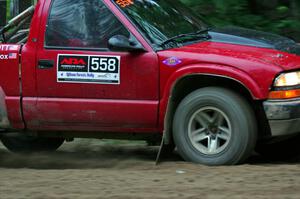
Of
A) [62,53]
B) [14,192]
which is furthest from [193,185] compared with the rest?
[62,53]

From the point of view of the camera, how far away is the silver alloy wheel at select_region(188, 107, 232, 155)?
19.0 feet

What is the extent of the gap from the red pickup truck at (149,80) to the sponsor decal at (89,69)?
11 mm

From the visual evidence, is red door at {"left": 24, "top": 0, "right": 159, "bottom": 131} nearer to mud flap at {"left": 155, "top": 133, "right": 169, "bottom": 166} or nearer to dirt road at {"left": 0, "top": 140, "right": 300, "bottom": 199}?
mud flap at {"left": 155, "top": 133, "right": 169, "bottom": 166}

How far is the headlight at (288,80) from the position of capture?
5527 millimetres

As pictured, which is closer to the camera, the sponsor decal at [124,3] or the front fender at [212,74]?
the front fender at [212,74]

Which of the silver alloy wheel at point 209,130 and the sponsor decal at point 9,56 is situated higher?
the sponsor decal at point 9,56

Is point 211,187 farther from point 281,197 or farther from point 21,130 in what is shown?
point 21,130

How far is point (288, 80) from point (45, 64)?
2.50m

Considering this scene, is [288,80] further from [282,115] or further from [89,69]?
[89,69]

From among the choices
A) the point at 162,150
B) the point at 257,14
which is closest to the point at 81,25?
the point at 162,150

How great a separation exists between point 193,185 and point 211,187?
0.57ft

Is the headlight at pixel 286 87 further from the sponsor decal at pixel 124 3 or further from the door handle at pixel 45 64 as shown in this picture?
the door handle at pixel 45 64

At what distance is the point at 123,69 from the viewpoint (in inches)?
235

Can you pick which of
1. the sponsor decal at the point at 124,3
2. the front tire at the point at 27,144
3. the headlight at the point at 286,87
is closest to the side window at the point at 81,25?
the sponsor decal at the point at 124,3
